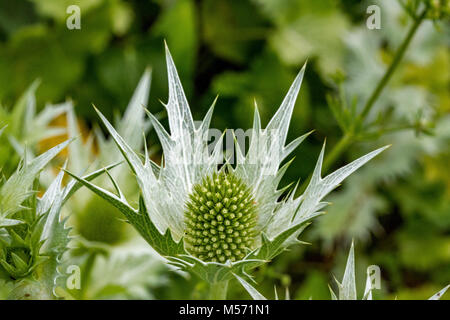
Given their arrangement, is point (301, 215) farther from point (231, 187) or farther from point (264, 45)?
point (264, 45)

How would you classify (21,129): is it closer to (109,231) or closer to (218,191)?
(109,231)

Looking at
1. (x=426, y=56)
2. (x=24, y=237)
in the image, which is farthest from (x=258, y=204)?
(x=426, y=56)

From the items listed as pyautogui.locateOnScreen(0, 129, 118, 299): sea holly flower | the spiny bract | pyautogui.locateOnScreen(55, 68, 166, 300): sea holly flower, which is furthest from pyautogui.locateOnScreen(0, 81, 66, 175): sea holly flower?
the spiny bract

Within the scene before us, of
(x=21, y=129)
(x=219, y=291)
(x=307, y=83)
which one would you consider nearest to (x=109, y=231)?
(x=21, y=129)

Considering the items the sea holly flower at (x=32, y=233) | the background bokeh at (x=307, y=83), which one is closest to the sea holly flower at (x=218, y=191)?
the sea holly flower at (x=32, y=233)

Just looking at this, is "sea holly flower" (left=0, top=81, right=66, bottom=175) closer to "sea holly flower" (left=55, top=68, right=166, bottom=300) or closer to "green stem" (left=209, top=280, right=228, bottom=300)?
"sea holly flower" (left=55, top=68, right=166, bottom=300)

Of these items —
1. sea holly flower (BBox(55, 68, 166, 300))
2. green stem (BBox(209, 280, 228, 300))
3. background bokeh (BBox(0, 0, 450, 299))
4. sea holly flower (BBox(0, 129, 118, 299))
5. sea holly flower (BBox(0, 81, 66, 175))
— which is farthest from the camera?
background bokeh (BBox(0, 0, 450, 299))

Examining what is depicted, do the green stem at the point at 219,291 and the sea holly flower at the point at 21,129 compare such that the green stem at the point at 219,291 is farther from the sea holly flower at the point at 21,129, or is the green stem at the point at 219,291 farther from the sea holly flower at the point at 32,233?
the sea holly flower at the point at 21,129
